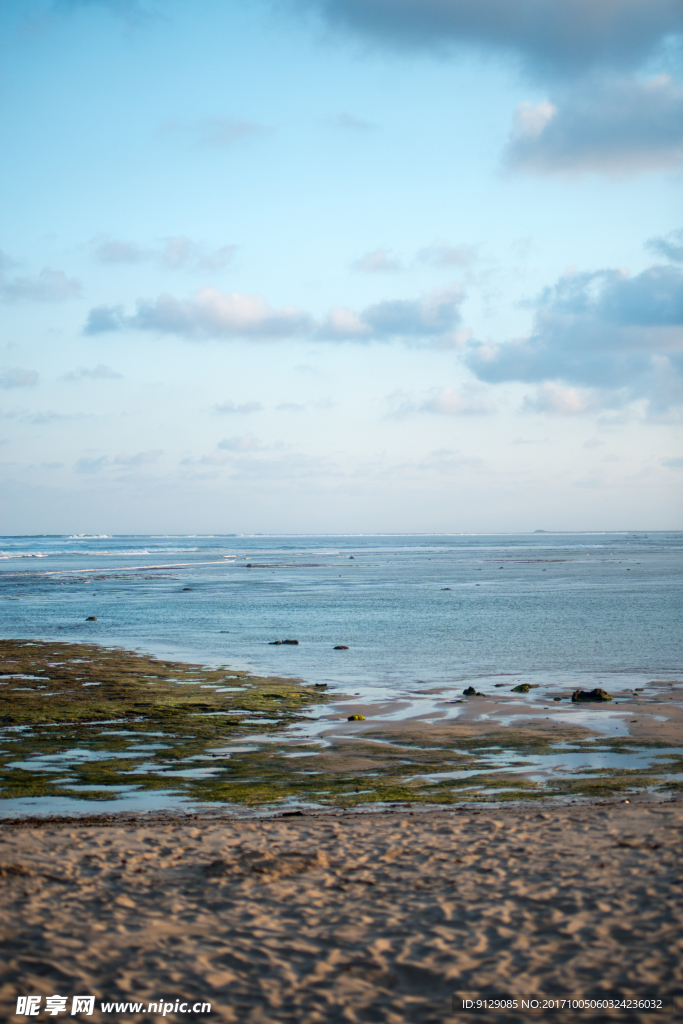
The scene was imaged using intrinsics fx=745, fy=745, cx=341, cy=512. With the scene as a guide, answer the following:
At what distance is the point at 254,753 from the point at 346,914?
891 cm

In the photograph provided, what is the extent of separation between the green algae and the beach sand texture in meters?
2.26

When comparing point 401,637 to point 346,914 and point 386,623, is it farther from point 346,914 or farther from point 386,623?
point 346,914

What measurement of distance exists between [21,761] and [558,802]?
11.0 m

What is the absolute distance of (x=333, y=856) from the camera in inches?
397

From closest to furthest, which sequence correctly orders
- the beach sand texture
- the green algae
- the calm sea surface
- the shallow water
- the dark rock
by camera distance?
the beach sand texture → the green algae → the shallow water → the dark rock → the calm sea surface

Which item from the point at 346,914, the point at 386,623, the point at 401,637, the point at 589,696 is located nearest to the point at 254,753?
the point at 346,914

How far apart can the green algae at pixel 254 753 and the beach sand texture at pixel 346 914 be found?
2.26m

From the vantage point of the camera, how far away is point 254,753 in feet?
55.5

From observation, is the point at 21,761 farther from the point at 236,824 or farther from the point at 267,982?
the point at 267,982

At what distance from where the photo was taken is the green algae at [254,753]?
14.0 meters

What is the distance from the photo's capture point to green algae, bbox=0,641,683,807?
13953mm

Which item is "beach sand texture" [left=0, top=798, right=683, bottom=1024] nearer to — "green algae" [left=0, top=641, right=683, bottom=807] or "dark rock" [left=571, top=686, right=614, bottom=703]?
"green algae" [left=0, top=641, right=683, bottom=807]

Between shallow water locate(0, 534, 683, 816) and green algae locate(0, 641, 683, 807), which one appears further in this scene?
shallow water locate(0, 534, 683, 816)

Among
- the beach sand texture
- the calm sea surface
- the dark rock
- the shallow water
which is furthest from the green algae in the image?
the calm sea surface
